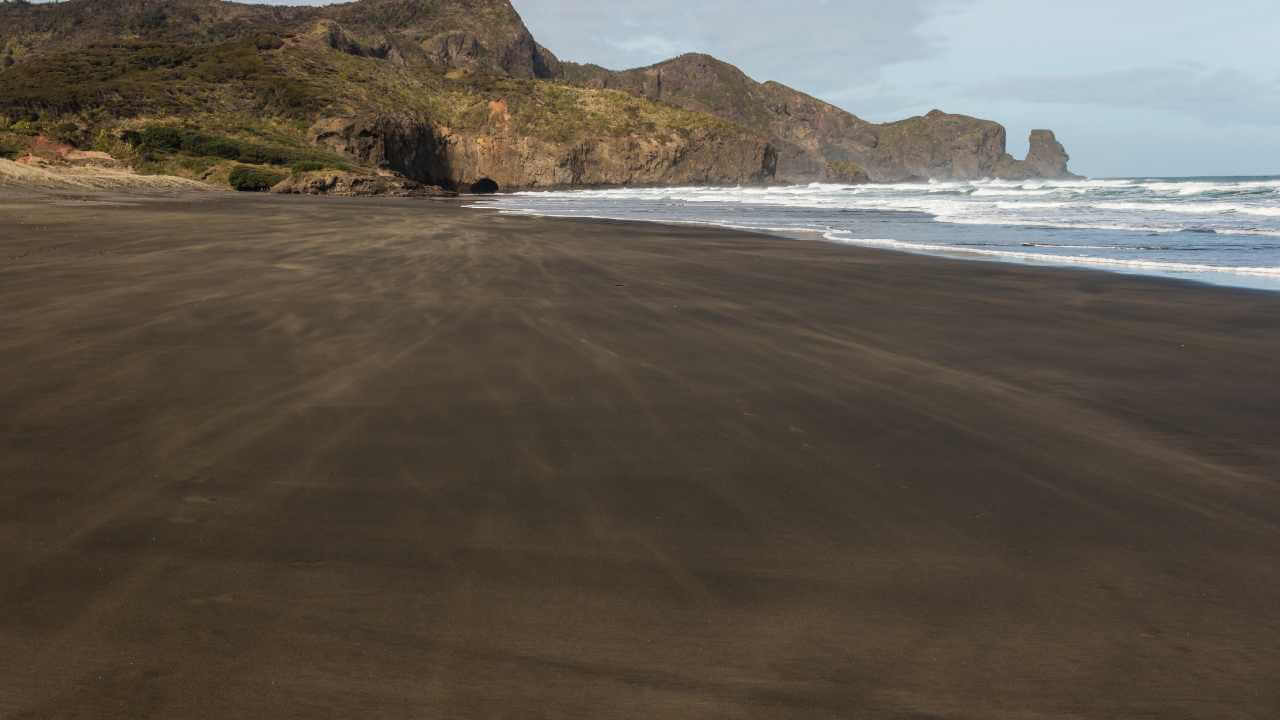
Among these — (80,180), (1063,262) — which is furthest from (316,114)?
(1063,262)

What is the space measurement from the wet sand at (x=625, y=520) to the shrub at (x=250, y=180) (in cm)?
4044

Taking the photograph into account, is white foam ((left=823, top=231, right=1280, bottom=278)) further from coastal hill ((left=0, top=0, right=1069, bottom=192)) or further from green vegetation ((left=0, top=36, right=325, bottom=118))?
green vegetation ((left=0, top=36, right=325, bottom=118))

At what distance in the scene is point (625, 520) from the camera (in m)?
2.59

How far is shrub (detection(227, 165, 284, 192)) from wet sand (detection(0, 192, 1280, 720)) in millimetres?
40439

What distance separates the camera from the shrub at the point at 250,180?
4212cm

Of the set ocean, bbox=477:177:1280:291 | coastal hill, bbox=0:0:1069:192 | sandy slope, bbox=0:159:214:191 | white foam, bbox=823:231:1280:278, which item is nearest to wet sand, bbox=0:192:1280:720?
white foam, bbox=823:231:1280:278

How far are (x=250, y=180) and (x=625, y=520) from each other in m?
45.5

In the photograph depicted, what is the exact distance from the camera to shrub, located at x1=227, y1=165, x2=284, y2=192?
42125 millimetres

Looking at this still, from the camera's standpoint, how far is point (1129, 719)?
166 centimetres

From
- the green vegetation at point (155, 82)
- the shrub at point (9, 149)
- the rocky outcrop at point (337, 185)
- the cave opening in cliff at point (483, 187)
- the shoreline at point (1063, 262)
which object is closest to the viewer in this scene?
the shoreline at point (1063, 262)

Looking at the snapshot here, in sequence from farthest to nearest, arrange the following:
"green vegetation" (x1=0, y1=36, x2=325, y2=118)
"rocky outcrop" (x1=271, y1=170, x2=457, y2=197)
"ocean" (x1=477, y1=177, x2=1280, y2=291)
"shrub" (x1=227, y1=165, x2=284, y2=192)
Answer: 1. "green vegetation" (x1=0, y1=36, x2=325, y2=118)
2. "shrub" (x1=227, y1=165, x2=284, y2=192)
3. "rocky outcrop" (x1=271, y1=170, x2=457, y2=197)
4. "ocean" (x1=477, y1=177, x2=1280, y2=291)

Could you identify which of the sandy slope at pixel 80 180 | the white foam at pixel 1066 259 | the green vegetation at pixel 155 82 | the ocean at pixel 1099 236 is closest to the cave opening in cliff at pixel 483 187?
the green vegetation at pixel 155 82

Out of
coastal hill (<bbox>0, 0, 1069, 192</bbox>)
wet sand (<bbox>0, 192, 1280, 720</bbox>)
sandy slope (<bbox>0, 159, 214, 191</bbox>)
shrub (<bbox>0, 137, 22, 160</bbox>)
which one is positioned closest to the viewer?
wet sand (<bbox>0, 192, 1280, 720</bbox>)

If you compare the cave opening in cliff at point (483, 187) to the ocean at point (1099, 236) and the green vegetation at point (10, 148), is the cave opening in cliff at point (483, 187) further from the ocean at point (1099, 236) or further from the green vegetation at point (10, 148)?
the ocean at point (1099, 236)
